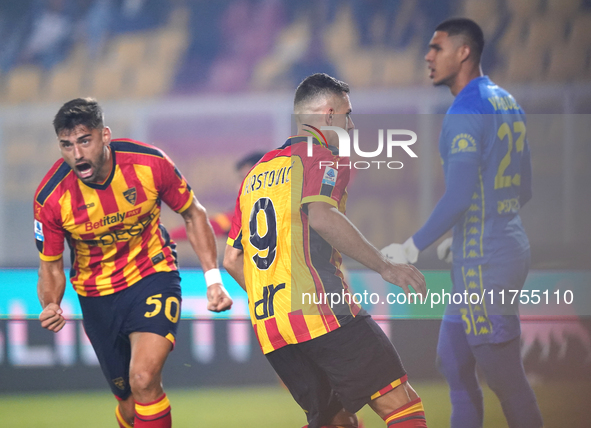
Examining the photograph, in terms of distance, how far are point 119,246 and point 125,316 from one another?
0.33 meters

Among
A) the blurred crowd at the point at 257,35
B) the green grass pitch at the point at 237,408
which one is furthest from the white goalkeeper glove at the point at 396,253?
the blurred crowd at the point at 257,35

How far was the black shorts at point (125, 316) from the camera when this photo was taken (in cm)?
262

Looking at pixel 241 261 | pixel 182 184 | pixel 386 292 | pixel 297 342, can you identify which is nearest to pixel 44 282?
pixel 182 184

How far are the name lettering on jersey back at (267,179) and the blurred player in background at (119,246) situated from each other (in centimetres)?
62

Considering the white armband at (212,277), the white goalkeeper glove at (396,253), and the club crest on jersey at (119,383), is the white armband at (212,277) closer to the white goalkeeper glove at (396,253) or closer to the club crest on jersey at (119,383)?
the club crest on jersey at (119,383)

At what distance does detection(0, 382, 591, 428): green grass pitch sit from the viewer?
10.8ft

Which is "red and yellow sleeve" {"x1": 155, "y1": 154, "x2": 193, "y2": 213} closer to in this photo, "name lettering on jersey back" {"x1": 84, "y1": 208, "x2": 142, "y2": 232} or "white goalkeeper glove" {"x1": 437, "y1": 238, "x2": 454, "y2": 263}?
"name lettering on jersey back" {"x1": 84, "y1": 208, "x2": 142, "y2": 232}

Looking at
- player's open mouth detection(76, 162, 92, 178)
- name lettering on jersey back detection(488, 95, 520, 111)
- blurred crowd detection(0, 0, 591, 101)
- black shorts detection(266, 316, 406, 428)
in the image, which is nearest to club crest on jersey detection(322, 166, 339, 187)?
black shorts detection(266, 316, 406, 428)

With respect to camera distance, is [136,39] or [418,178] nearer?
[418,178]

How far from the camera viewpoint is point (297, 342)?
2.09m

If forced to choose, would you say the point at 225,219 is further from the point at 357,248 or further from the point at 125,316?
the point at 357,248

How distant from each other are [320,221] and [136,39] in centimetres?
302

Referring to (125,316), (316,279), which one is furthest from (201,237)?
(316,279)

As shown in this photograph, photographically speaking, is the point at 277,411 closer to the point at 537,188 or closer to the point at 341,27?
the point at 537,188
